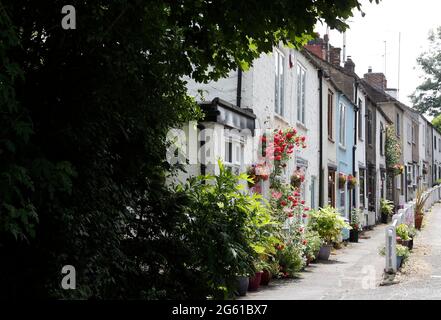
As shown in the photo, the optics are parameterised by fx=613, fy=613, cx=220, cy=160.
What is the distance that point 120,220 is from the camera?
19.6 feet

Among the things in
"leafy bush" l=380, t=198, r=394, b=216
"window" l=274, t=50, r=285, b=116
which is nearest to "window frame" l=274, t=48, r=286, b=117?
"window" l=274, t=50, r=285, b=116

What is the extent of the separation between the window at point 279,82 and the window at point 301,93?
1.61m

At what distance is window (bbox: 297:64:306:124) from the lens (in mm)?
17908

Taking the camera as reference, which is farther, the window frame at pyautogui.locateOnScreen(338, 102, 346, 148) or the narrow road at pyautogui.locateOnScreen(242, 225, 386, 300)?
the window frame at pyautogui.locateOnScreen(338, 102, 346, 148)

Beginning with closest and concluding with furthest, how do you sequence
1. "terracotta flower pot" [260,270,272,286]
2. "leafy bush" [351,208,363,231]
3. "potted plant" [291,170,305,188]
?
"terracotta flower pot" [260,270,272,286] < "potted plant" [291,170,305,188] < "leafy bush" [351,208,363,231]

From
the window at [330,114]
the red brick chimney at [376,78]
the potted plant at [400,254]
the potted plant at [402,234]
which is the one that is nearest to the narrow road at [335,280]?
the potted plant at [400,254]

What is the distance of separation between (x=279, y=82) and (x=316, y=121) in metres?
4.96

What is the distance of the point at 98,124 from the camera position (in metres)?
5.37

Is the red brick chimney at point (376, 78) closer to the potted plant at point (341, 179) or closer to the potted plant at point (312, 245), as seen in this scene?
the potted plant at point (341, 179)

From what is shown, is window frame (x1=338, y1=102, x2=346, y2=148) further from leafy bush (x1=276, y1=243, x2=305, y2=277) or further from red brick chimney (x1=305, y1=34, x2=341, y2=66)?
leafy bush (x1=276, y1=243, x2=305, y2=277)

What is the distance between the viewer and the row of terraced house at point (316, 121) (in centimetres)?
1231

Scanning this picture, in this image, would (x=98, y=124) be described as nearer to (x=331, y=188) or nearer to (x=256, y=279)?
(x=256, y=279)
